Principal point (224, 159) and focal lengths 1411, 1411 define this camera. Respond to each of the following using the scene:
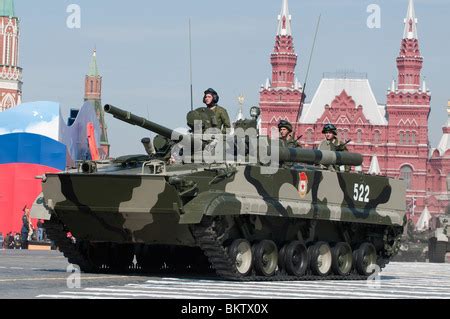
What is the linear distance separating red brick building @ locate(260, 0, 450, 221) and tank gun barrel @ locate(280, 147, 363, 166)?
141m

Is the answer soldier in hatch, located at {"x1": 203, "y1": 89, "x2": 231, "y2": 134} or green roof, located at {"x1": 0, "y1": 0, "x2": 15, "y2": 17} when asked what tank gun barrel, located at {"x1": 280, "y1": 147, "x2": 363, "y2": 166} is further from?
green roof, located at {"x1": 0, "y1": 0, "x2": 15, "y2": 17}

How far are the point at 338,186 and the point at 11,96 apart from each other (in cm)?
16170

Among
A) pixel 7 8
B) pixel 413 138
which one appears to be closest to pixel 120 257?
pixel 413 138

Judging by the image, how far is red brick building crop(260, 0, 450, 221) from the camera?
167 metres

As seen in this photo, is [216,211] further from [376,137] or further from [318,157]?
[376,137]

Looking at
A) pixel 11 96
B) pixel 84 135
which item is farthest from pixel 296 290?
pixel 11 96

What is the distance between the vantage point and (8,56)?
7323 inches

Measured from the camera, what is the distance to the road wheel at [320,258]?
22.5 m

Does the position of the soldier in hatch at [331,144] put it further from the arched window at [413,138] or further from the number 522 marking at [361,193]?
the arched window at [413,138]

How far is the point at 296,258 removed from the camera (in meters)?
22.2

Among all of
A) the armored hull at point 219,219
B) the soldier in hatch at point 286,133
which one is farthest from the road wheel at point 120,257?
the soldier in hatch at point 286,133

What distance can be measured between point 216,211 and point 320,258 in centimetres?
365
